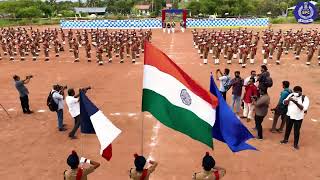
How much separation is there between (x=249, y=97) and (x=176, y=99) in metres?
4.94

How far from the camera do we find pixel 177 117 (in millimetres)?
5234

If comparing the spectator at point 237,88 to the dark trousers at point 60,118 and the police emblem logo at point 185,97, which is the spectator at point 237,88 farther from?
the police emblem logo at point 185,97

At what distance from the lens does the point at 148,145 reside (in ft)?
28.5

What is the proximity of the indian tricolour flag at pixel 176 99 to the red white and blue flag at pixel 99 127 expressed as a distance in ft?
1.96

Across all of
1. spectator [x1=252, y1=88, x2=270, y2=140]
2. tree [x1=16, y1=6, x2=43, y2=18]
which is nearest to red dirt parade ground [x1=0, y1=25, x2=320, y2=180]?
spectator [x1=252, y1=88, x2=270, y2=140]

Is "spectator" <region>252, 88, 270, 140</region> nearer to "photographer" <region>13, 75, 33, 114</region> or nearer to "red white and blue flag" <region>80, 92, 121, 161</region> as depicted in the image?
"red white and blue flag" <region>80, 92, 121, 161</region>

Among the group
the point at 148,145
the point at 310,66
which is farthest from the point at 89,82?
the point at 310,66

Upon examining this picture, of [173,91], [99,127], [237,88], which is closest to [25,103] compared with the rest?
[237,88]

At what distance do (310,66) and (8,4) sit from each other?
187 feet

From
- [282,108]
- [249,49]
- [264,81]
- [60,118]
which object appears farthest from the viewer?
[249,49]

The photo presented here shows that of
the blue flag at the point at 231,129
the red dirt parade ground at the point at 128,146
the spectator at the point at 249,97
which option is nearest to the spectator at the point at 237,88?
the spectator at the point at 249,97

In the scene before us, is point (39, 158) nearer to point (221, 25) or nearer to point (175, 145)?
point (175, 145)

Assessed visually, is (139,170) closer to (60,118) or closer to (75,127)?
(75,127)

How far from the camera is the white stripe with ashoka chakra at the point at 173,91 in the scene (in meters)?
5.07
